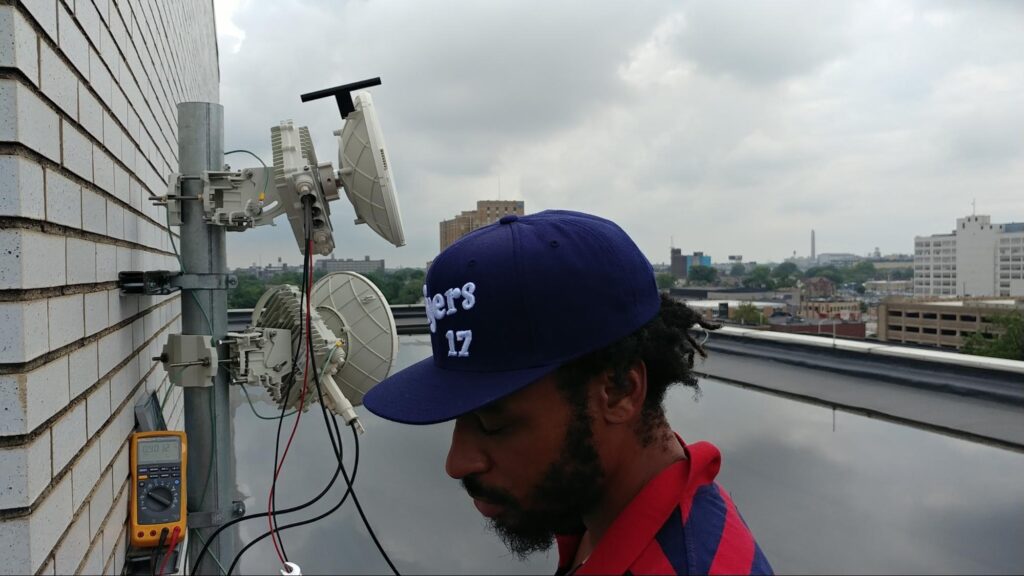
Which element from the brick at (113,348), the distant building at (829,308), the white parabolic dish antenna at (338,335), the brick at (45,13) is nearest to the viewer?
the brick at (45,13)

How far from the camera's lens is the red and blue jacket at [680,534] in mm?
1022

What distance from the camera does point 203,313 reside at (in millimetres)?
3107

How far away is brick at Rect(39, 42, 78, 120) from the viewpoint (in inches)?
68.2

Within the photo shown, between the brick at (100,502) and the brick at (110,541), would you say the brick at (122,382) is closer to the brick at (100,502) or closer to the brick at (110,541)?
the brick at (100,502)

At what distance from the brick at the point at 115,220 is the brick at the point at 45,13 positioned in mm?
805

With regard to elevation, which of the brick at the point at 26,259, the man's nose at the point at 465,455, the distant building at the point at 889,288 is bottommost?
the distant building at the point at 889,288

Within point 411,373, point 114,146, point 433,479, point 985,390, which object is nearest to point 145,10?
point 114,146

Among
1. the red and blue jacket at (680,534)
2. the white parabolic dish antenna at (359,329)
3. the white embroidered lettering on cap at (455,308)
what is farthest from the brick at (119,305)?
the red and blue jacket at (680,534)

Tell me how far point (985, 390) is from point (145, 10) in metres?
7.48

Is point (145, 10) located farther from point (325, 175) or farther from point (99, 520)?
point (99, 520)

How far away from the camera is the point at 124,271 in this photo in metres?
2.65

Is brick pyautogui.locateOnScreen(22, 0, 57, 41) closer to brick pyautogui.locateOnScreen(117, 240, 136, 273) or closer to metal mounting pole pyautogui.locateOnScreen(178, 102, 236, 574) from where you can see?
brick pyautogui.locateOnScreen(117, 240, 136, 273)

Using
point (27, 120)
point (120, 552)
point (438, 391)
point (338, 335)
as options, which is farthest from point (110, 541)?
point (438, 391)

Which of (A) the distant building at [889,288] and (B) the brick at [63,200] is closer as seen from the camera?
(B) the brick at [63,200]
